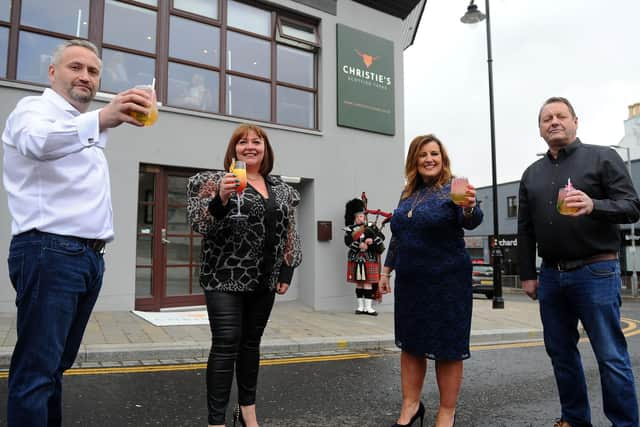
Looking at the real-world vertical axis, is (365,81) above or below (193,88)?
above

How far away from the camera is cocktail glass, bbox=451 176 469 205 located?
2.77 metres

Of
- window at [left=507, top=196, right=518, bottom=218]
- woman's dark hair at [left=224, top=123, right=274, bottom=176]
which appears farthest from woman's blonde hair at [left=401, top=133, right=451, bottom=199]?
window at [left=507, top=196, right=518, bottom=218]

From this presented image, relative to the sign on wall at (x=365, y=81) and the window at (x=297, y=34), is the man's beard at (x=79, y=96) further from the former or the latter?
the window at (x=297, y=34)

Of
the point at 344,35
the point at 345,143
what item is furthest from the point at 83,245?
the point at 344,35

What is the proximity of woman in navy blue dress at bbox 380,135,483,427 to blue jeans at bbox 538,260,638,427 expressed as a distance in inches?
20.8

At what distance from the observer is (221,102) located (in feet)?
31.2

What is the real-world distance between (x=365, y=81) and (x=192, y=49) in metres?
3.70

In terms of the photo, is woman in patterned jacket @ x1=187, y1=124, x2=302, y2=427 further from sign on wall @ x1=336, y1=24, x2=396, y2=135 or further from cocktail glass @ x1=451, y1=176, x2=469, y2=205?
sign on wall @ x1=336, y1=24, x2=396, y2=135

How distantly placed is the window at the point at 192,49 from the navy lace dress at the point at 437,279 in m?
7.09

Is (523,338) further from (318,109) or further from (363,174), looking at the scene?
(318,109)

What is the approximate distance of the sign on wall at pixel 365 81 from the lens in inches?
414

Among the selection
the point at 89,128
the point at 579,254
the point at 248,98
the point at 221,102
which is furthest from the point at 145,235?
the point at 579,254

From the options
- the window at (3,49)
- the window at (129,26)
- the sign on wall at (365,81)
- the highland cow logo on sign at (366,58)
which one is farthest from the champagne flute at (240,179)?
the highland cow logo on sign at (366,58)

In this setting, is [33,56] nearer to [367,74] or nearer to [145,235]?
[145,235]
